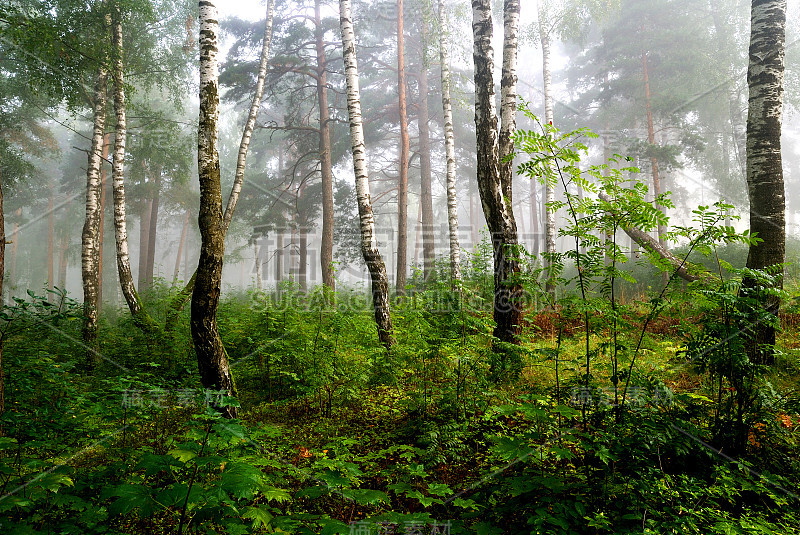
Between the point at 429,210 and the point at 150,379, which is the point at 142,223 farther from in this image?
the point at 150,379

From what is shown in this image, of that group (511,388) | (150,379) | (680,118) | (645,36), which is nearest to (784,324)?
(511,388)

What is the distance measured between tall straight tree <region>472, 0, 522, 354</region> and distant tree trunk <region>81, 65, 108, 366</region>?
8123 millimetres

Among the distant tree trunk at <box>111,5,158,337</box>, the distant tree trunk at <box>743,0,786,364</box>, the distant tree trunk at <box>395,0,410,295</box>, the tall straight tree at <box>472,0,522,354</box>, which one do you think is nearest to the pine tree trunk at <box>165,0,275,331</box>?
the distant tree trunk at <box>111,5,158,337</box>

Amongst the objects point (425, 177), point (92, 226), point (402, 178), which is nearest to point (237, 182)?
point (92, 226)

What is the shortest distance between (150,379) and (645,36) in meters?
22.6

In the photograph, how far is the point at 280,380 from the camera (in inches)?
241

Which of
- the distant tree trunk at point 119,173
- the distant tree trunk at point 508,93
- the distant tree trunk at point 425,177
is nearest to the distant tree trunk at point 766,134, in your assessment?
the distant tree trunk at point 508,93

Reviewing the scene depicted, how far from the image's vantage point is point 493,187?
19.8ft

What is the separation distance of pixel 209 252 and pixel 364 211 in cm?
366

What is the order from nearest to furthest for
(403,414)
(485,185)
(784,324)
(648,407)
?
(648,407) → (403,414) → (485,185) → (784,324)

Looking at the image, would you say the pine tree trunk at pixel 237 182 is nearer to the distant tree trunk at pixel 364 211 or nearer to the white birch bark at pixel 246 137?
the white birch bark at pixel 246 137

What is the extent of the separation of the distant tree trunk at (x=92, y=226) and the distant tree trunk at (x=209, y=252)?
5.68 meters

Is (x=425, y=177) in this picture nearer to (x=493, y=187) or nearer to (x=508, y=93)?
(x=508, y=93)

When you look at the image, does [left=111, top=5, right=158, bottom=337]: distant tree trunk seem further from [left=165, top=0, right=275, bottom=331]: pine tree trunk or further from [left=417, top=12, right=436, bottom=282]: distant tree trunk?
[left=417, top=12, right=436, bottom=282]: distant tree trunk
